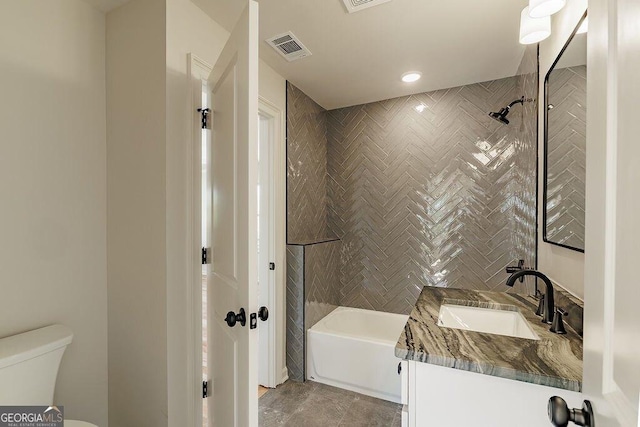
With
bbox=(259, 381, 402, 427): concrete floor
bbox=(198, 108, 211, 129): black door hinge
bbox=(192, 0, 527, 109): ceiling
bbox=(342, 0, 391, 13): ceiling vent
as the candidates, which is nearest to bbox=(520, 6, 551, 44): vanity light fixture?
bbox=(192, 0, 527, 109): ceiling

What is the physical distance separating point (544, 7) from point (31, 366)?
8.60 feet

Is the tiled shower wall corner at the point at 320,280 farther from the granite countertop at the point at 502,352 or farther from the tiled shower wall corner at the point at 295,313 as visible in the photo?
the granite countertop at the point at 502,352

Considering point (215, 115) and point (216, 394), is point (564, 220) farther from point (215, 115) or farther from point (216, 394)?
point (216, 394)

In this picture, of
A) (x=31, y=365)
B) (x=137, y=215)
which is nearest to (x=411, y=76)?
(x=137, y=215)

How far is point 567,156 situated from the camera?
4.28ft

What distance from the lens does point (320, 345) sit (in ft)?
7.89

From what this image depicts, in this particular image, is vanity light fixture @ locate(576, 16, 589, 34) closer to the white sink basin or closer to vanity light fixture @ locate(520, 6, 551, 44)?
vanity light fixture @ locate(520, 6, 551, 44)

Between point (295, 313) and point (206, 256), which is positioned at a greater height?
point (206, 256)

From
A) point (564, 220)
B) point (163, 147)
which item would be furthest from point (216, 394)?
point (564, 220)

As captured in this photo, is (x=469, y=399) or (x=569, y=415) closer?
(x=569, y=415)

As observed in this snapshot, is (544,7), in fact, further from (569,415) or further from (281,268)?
(281,268)

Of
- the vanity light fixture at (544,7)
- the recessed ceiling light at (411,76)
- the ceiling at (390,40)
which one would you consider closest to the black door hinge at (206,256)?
the ceiling at (390,40)

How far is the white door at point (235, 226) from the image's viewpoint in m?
1.07

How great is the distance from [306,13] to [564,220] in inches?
68.1
